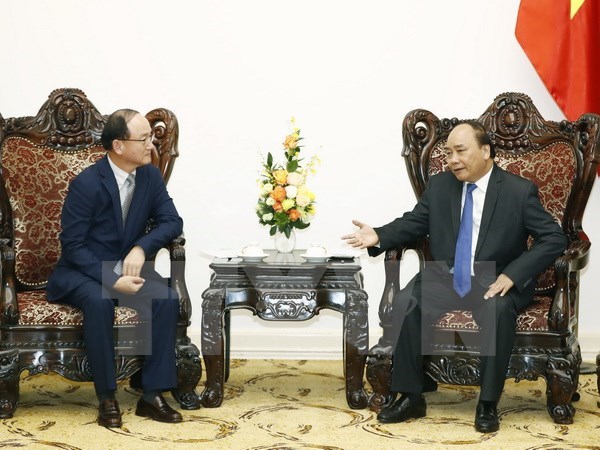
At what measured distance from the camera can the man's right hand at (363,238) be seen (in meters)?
4.63

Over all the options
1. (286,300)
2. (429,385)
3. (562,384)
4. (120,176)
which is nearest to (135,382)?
(286,300)

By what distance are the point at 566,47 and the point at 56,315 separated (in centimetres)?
323

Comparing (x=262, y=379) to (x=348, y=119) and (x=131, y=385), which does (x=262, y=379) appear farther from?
(x=348, y=119)

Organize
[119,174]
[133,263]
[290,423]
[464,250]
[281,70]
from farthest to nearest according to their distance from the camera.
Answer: [281,70], [119,174], [464,250], [133,263], [290,423]

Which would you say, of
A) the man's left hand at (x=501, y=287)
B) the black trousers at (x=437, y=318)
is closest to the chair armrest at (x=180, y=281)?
the black trousers at (x=437, y=318)

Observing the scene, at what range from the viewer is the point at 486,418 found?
4.21 meters

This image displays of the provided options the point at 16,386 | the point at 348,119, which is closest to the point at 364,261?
the point at 348,119

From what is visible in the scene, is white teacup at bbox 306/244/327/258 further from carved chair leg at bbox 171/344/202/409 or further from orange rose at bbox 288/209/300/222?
carved chair leg at bbox 171/344/202/409

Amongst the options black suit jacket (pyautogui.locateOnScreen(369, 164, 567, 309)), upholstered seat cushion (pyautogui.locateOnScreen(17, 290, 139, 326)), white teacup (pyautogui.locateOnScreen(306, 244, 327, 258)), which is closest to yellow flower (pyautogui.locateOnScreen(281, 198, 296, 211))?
white teacup (pyautogui.locateOnScreen(306, 244, 327, 258))

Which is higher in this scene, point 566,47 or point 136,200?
point 566,47

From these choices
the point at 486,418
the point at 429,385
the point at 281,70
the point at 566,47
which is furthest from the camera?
the point at 281,70

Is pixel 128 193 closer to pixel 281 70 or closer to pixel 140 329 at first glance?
pixel 140 329

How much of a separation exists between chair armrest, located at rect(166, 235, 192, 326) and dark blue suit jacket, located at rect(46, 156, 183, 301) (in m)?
0.07

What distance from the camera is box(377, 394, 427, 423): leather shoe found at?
4.34 m
